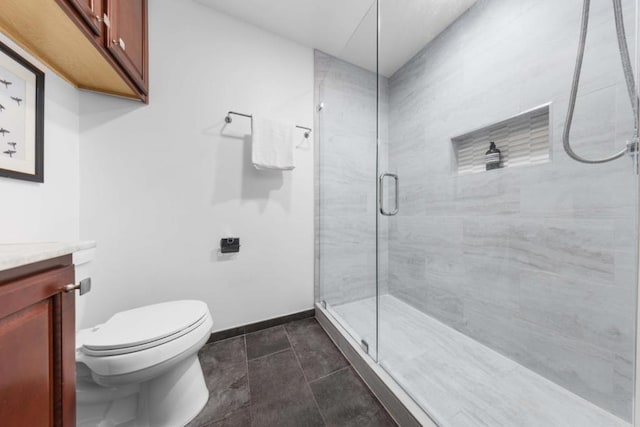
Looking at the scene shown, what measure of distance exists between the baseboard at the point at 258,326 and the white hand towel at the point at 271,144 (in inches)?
45.4

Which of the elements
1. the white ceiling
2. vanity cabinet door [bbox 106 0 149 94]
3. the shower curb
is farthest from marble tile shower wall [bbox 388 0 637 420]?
vanity cabinet door [bbox 106 0 149 94]

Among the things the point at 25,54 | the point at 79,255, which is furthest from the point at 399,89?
the point at 79,255

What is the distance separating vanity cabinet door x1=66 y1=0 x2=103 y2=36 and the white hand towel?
0.76 m

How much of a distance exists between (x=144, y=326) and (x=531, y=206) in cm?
204

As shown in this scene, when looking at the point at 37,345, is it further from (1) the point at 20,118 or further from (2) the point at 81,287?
(1) the point at 20,118

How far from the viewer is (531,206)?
1.18 metres

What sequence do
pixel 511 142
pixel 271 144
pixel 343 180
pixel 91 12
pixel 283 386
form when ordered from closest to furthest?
pixel 91 12, pixel 283 386, pixel 511 142, pixel 271 144, pixel 343 180

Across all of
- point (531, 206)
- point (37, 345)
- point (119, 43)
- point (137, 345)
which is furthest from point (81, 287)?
point (531, 206)

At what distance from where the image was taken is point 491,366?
121 centimetres

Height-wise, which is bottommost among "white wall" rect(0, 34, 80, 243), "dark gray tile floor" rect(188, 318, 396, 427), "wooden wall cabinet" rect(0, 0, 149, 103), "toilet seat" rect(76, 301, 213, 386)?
"dark gray tile floor" rect(188, 318, 396, 427)

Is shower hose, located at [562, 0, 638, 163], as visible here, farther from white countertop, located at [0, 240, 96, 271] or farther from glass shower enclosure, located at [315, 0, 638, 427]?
white countertop, located at [0, 240, 96, 271]

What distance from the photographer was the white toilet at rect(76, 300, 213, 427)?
81 cm

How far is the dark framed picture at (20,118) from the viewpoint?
773 millimetres

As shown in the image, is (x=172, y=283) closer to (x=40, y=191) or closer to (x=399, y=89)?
(x=40, y=191)
